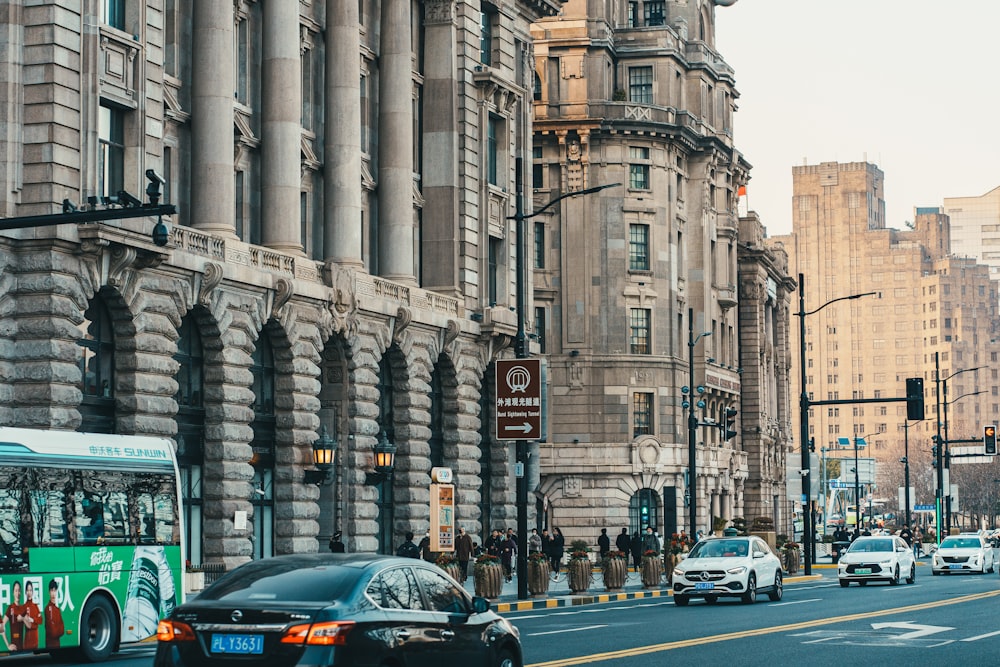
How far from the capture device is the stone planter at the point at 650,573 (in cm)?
4941

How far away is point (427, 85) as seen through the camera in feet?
189

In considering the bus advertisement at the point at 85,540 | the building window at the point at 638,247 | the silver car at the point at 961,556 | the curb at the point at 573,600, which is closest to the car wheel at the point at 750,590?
the curb at the point at 573,600

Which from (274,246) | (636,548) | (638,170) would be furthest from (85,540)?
(638,170)

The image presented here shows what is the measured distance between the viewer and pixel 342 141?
168 ft

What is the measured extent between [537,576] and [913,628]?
1518cm

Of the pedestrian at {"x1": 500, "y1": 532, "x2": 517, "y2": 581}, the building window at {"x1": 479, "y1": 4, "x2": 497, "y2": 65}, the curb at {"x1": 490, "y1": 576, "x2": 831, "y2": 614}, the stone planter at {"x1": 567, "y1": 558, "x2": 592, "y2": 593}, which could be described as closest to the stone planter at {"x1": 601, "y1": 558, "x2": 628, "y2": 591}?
the curb at {"x1": 490, "y1": 576, "x2": 831, "y2": 614}

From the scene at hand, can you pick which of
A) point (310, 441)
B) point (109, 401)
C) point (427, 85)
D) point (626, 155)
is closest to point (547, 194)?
point (626, 155)

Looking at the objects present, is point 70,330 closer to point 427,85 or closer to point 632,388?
point 427,85

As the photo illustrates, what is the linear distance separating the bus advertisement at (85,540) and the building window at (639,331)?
60.0 m

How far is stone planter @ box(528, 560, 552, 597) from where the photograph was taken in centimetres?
4234

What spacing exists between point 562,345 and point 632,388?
4061mm

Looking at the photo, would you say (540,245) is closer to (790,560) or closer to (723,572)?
(790,560)

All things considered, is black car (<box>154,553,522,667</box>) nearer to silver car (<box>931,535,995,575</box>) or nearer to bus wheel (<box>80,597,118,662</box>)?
bus wheel (<box>80,597,118,662</box>)

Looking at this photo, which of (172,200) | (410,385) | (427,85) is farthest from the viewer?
(427,85)
